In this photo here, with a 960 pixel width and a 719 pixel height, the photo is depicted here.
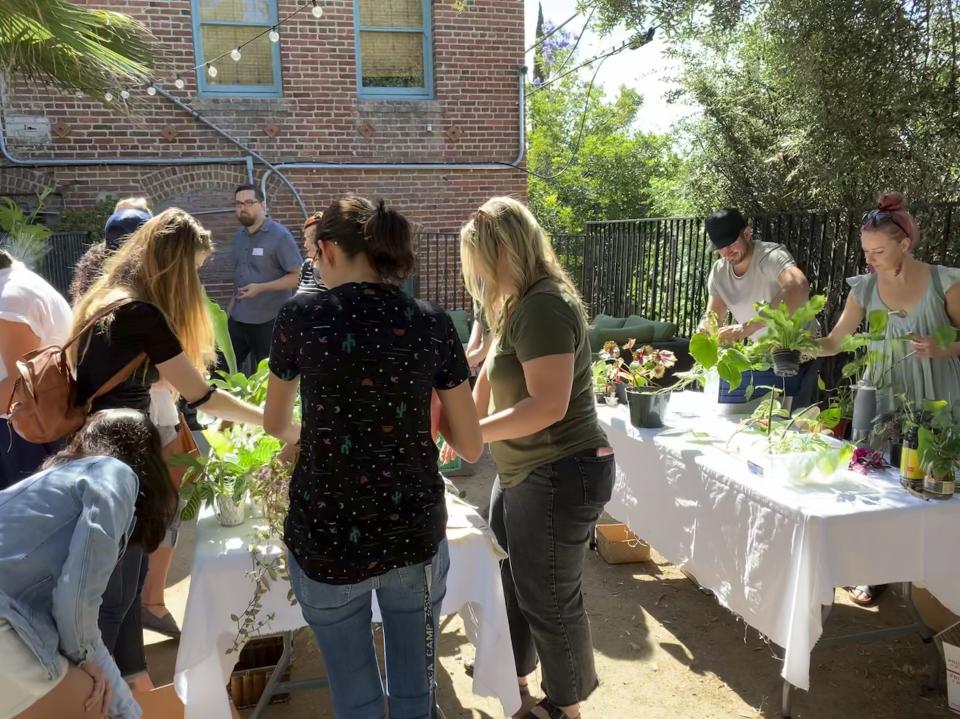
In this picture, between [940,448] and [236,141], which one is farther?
[236,141]

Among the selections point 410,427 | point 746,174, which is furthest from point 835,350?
point 746,174

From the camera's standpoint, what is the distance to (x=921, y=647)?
310cm

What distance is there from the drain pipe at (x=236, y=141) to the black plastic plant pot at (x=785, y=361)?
6890 millimetres

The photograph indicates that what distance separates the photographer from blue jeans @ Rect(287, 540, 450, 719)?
1.70 m

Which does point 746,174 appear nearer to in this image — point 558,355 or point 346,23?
point 346,23

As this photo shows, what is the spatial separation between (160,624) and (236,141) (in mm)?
6453

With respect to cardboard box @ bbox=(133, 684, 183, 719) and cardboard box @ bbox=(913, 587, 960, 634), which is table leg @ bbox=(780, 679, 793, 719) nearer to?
cardboard box @ bbox=(913, 587, 960, 634)

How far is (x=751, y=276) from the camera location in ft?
13.1

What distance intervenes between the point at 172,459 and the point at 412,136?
23.9ft

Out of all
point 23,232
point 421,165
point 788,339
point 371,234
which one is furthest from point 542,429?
point 421,165

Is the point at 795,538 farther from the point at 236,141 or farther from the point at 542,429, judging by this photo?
the point at 236,141

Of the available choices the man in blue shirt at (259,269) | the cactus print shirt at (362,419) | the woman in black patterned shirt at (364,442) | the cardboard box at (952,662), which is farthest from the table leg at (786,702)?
the man in blue shirt at (259,269)

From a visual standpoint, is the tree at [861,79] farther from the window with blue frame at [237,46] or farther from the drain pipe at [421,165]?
the window with blue frame at [237,46]

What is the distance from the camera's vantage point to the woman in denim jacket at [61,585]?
4.94 ft
